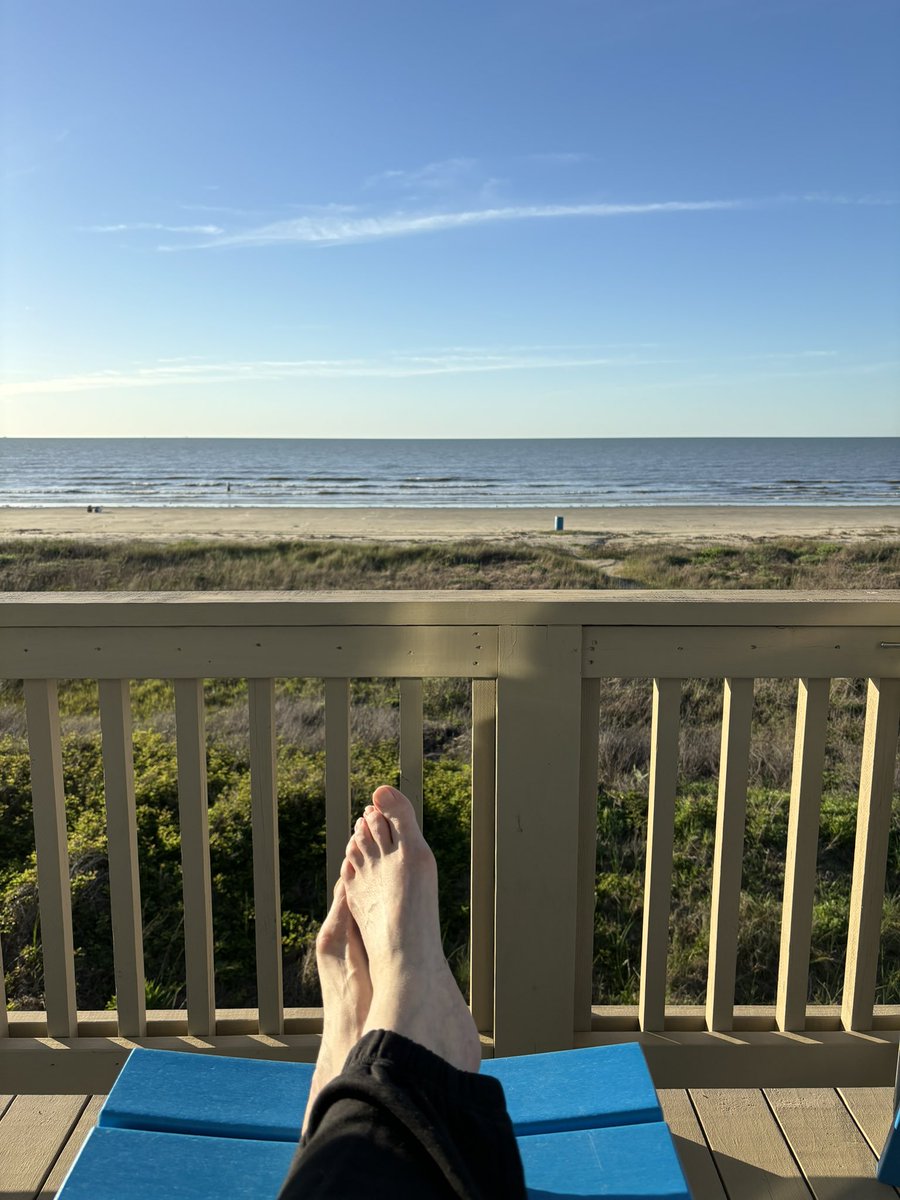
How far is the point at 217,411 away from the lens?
64750 mm

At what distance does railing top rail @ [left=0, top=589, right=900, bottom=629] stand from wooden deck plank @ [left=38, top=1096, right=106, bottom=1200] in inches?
32.0

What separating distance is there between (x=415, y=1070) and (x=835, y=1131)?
3.92 ft

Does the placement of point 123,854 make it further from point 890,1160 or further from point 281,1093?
point 890,1160

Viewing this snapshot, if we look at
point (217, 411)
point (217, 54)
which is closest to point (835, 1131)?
point (217, 54)

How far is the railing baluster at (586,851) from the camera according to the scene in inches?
56.8

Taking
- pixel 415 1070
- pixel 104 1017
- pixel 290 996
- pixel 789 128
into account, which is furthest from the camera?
pixel 789 128

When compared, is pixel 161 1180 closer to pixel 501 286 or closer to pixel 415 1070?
pixel 415 1070

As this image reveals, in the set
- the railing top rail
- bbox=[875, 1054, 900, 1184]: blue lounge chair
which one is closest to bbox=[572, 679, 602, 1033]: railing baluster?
the railing top rail

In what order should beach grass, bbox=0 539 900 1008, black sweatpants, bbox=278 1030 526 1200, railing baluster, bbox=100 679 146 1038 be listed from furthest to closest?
beach grass, bbox=0 539 900 1008 < railing baluster, bbox=100 679 146 1038 < black sweatpants, bbox=278 1030 526 1200

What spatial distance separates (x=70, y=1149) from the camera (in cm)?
147

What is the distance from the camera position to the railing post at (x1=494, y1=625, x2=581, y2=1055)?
1410 millimetres

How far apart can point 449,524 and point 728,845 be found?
18.6 meters

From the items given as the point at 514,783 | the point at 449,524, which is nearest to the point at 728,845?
the point at 514,783

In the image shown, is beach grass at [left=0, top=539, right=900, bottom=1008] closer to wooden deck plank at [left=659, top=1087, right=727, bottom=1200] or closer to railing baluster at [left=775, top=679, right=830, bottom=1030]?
wooden deck plank at [left=659, top=1087, right=727, bottom=1200]
